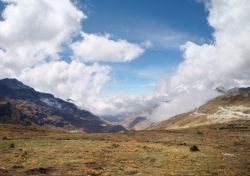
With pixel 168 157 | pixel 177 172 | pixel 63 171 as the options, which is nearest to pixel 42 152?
pixel 63 171

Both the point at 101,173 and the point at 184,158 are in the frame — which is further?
the point at 184,158

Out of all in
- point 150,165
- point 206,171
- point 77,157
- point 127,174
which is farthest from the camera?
point 77,157

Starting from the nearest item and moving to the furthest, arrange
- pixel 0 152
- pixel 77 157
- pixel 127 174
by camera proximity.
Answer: pixel 127 174 → pixel 77 157 → pixel 0 152

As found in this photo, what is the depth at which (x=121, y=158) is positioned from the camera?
139ft

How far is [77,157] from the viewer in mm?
42000

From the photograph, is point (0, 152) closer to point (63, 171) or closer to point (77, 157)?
point (77, 157)

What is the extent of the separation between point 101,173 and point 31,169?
7.09 m

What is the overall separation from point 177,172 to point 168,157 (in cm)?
1111

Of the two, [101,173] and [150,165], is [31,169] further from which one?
[150,165]

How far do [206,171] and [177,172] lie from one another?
3308mm

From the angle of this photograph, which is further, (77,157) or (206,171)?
(77,157)

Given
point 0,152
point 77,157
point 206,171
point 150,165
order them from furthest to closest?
point 0,152
point 77,157
point 150,165
point 206,171

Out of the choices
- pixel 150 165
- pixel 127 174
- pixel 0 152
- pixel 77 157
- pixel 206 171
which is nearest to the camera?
pixel 127 174

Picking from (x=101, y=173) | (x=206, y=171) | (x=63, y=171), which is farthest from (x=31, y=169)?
(x=206, y=171)
